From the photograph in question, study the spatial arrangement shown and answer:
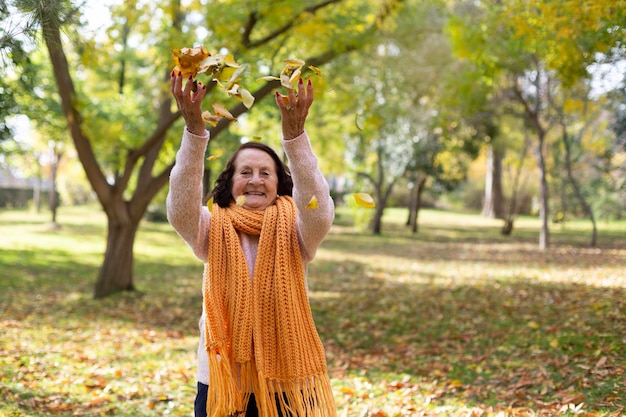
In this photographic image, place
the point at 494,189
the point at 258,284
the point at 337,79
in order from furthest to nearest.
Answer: the point at 494,189 < the point at 337,79 < the point at 258,284

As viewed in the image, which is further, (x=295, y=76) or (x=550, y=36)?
(x=550, y=36)

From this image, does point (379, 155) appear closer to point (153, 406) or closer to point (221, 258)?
point (153, 406)

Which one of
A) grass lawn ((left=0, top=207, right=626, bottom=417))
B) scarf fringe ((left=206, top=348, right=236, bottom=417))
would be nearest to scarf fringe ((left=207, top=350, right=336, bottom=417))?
scarf fringe ((left=206, top=348, right=236, bottom=417))

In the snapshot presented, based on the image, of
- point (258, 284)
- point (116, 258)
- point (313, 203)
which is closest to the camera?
point (313, 203)

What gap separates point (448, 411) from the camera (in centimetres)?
424

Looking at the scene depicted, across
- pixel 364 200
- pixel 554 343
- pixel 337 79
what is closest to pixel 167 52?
pixel 337 79

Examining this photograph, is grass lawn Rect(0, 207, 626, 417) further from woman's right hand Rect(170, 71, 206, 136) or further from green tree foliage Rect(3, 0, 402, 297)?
woman's right hand Rect(170, 71, 206, 136)

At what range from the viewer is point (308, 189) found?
2.25 m

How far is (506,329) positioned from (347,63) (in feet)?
23.5

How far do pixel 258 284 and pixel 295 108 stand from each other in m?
0.71

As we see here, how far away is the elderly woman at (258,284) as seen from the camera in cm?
224

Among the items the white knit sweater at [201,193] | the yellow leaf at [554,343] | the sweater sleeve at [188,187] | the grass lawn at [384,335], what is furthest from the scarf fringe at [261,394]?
the yellow leaf at [554,343]

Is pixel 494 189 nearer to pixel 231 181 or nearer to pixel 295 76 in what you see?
pixel 231 181

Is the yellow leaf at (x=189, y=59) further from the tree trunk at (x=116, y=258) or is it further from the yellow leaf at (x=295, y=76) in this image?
the tree trunk at (x=116, y=258)
